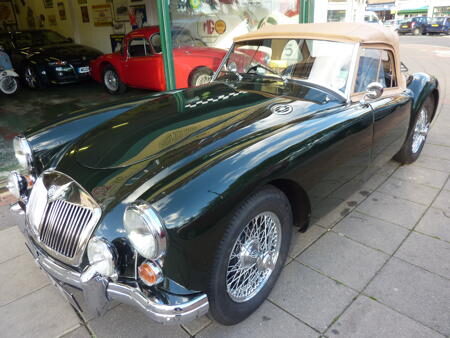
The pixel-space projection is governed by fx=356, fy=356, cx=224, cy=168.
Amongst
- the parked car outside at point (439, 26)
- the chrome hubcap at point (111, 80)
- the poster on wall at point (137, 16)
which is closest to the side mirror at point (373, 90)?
the chrome hubcap at point (111, 80)

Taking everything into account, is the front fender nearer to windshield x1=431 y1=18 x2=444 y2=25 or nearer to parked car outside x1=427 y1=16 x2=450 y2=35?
parked car outside x1=427 y1=16 x2=450 y2=35

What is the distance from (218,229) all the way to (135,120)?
1350mm

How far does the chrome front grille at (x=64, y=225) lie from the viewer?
6.28 ft

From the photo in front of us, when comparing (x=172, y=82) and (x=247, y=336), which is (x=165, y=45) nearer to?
(x=172, y=82)

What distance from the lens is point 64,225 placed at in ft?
6.48

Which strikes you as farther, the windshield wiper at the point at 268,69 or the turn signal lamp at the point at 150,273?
the windshield wiper at the point at 268,69

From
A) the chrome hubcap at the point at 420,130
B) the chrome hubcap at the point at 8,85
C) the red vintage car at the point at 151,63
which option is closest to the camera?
the chrome hubcap at the point at 420,130

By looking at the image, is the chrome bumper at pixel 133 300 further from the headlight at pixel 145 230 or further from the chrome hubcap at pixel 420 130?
the chrome hubcap at pixel 420 130

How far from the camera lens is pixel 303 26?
135 inches

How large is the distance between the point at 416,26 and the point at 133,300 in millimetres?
32976

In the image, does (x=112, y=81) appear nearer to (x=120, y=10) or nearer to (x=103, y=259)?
(x=120, y=10)

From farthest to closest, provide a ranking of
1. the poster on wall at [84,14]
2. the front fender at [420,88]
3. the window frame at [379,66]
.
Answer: the poster on wall at [84,14] < the front fender at [420,88] < the window frame at [379,66]

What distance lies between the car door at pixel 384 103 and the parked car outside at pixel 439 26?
2848 centimetres

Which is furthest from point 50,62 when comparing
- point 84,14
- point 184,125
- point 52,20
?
point 184,125
